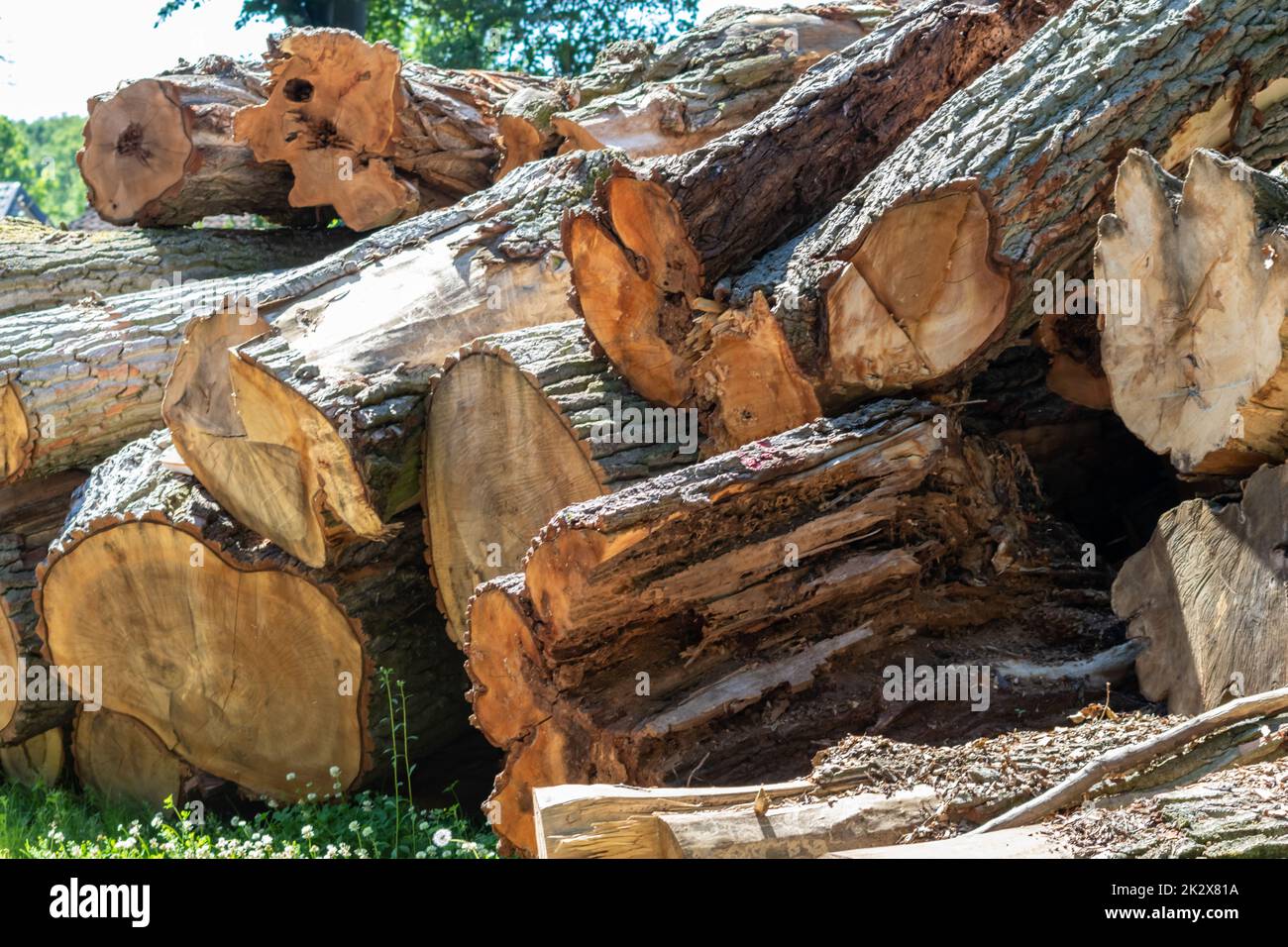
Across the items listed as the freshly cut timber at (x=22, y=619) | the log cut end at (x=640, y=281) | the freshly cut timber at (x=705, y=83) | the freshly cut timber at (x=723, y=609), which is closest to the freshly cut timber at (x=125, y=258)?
the freshly cut timber at (x=22, y=619)

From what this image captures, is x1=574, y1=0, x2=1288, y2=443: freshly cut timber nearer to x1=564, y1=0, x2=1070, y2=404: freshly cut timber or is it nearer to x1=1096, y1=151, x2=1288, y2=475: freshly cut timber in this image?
x1=564, y1=0, x2=1070, y2=404: freshly cut timber

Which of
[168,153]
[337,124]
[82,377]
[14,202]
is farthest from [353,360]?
[14,202]

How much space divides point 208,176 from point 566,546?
4.32 m

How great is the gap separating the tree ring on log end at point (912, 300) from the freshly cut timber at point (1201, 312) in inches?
16.0

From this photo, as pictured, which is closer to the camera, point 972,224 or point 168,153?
point 972,224

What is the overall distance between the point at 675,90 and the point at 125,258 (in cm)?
282

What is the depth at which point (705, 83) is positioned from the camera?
247 inches

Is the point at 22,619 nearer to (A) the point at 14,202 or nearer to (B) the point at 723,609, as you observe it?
(B) the point at 723,609

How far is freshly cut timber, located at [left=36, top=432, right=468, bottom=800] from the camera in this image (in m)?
4.36

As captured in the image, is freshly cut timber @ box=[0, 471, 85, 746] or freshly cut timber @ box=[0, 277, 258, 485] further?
freshly cut timber @ box=[0, 277, 258, 485]

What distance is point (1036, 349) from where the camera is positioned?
4.59 metres

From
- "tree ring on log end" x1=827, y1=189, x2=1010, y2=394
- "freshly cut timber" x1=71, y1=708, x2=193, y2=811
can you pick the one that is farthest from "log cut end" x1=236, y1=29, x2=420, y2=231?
"tree ring on log end" x1=827, y1=189, x2=1010, y2=394

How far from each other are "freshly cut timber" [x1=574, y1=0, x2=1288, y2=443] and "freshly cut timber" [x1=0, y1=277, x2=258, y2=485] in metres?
2.33

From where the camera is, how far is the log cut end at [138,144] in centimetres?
662
